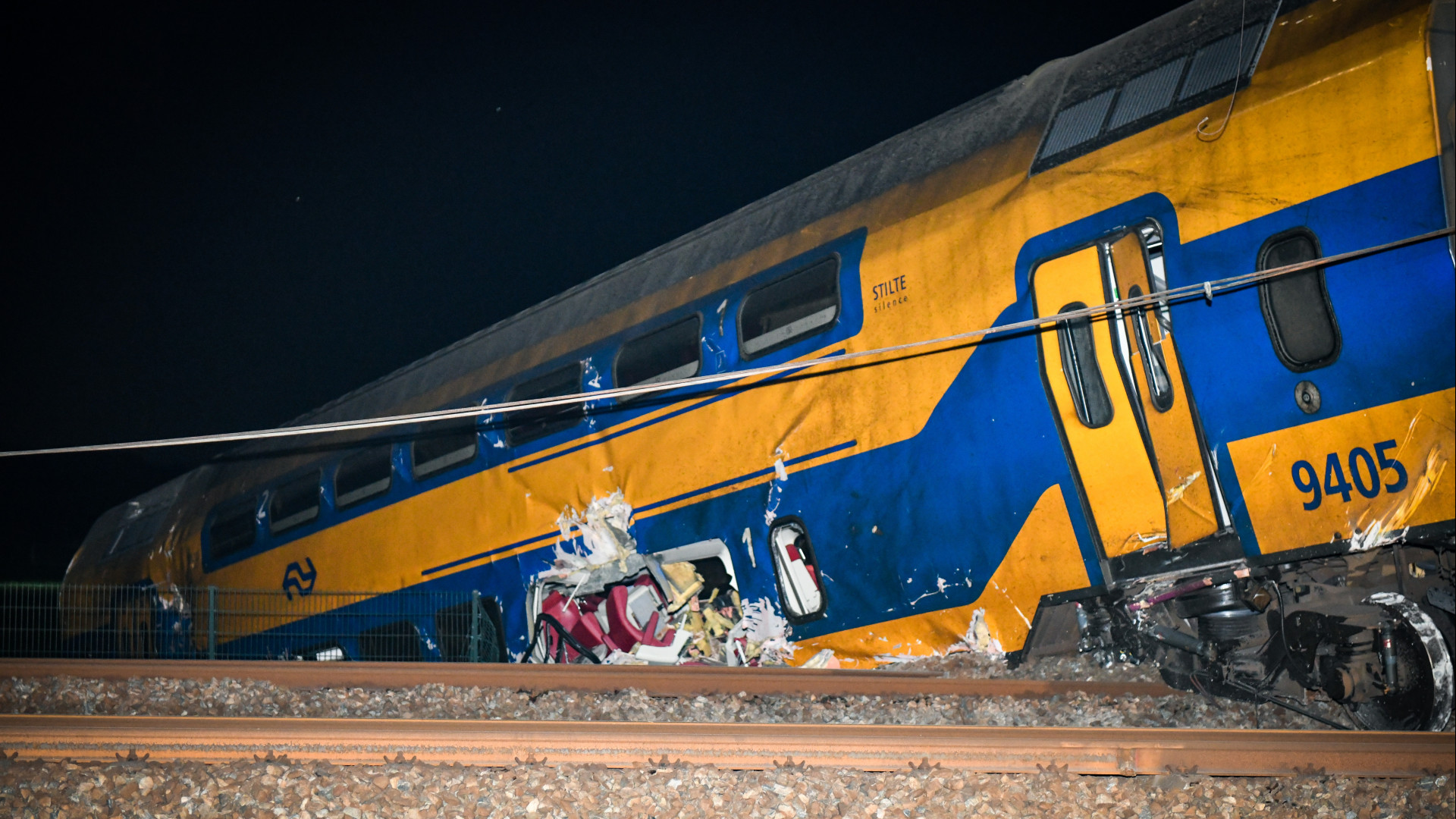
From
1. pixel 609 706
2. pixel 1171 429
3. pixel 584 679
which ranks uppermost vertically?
pixel 1171 429

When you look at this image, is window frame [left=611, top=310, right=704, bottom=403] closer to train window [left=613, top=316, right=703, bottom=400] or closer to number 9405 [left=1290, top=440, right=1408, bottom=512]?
train window [left=613, top=316, right=703, bottom=400]

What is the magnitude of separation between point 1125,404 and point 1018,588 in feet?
3.96

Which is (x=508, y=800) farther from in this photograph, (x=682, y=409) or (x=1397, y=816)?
(x=682, y=409)

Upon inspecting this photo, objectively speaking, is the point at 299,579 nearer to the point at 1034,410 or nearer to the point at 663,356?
the point at 663,356

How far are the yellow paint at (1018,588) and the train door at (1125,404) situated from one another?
21 centimetres

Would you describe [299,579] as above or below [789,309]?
below

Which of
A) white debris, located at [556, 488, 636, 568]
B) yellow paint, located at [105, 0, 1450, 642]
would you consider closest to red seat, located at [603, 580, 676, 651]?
white debris, located at [556, 488, 636, 568]

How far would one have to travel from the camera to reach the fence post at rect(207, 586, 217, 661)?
409 inches

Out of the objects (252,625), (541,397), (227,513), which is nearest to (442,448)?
(541,397)

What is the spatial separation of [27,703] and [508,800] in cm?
341

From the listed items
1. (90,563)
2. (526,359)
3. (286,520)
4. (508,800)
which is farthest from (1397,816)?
(90,563)

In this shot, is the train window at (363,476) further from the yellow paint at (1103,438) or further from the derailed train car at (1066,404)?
the yellow paint at (1103,438)

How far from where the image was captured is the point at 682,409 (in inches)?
313

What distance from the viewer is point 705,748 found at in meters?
3.53
